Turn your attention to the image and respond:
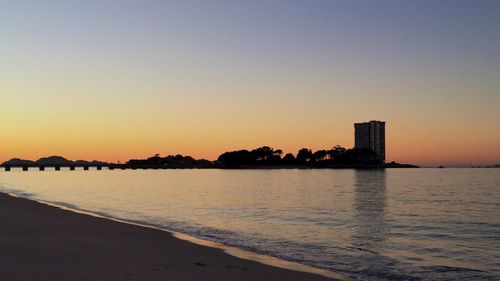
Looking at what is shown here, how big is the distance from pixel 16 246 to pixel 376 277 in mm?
11659

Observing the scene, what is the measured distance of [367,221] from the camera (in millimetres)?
30375

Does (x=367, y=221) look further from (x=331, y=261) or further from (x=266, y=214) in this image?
(x=331, y=261)

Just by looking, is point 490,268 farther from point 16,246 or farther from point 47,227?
point 47,227

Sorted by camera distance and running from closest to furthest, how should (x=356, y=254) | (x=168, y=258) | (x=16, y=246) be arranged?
(x=168, y=258), (x=16, y=246), (x=356, y=254)

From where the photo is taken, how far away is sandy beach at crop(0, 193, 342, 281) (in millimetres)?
11750

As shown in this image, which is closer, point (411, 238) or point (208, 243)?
point (208, 243)

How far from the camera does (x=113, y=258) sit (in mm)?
14062

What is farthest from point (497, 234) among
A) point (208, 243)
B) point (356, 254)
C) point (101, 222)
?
point (101, 222)

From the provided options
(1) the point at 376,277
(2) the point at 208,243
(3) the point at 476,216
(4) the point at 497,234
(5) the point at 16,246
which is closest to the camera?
(1) the point at 376,277

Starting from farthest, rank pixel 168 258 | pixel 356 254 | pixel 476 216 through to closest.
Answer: pixel 476 216, pixel 356 254, pixel 168 258

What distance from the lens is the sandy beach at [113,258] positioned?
11.8 m

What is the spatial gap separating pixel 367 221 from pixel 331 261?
1516 centimetres

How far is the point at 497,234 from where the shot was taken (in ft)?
79.0

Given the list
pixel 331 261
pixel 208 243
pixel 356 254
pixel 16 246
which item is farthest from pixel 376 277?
pixel 16 246
